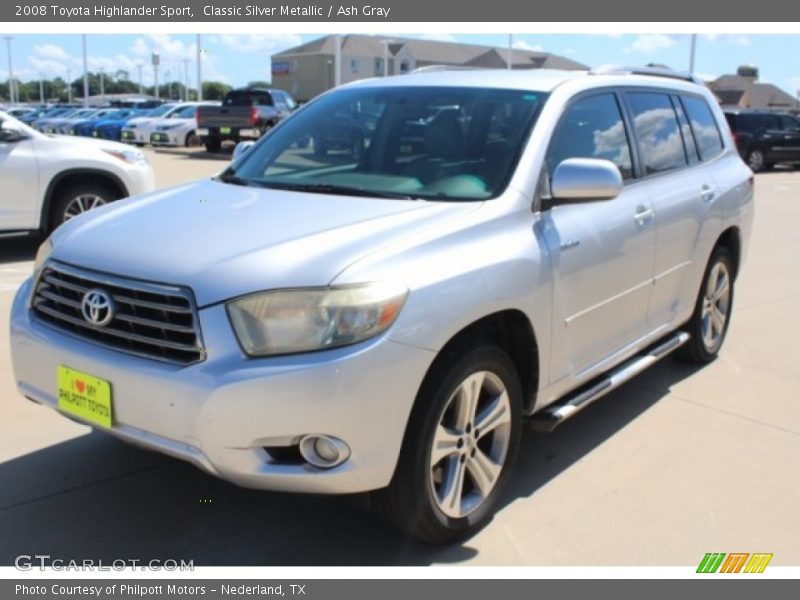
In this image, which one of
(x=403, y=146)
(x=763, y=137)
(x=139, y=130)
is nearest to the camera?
(x=403, y=146)

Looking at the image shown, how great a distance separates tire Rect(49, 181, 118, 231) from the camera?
27.7 ft

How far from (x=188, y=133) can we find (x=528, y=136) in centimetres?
2556

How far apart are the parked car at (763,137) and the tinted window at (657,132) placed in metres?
19.5

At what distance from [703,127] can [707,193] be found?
63 centimetres

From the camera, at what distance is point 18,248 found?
9125 millimetres

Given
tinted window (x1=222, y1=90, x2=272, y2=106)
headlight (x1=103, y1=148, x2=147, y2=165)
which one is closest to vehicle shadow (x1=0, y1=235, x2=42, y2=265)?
headlight (x1=103, y1=148, x2=147, y2=165)

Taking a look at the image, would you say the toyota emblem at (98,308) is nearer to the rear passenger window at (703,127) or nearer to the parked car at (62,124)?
the rear passenger window at (703,127)

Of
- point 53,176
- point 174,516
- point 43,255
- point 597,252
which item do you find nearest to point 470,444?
point 597,252

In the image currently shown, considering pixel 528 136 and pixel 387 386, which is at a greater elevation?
pixel 528 136

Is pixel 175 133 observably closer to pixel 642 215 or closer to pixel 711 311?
pixel 711 311

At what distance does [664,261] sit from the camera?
4.52m

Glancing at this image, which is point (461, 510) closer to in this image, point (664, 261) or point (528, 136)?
point (528, 136)
